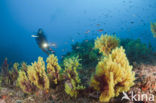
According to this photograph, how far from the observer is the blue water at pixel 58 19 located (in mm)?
87819

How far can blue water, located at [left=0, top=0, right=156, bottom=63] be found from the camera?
87.8m

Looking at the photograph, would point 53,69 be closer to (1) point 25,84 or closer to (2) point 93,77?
(1) point 25,84

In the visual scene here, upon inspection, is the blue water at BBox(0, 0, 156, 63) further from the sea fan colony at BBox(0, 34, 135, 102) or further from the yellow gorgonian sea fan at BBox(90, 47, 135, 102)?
the yellow gorgonian sea fan at BBox(90, 47, 135, 102)

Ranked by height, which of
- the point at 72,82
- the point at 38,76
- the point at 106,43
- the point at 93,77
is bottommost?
the point at 72,82

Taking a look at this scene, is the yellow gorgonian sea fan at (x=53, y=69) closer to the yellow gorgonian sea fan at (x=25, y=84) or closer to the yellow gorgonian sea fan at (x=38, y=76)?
the yellow gorgonian sea fan at (x=38, y=76)

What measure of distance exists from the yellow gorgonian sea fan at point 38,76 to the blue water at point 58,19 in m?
65.5

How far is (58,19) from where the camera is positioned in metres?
179

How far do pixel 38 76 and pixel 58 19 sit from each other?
18429 centimetres

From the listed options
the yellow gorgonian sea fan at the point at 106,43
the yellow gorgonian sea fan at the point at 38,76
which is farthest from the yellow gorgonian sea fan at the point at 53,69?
the yellow gorgonian sea fan at the point at 106,43

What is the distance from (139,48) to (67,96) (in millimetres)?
6744

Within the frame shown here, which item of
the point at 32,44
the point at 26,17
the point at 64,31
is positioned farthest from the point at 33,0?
the point at 32,44

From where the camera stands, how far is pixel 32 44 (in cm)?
10475

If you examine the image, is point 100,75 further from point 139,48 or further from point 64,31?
point 64,31

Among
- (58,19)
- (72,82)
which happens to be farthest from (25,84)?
(58,19)
